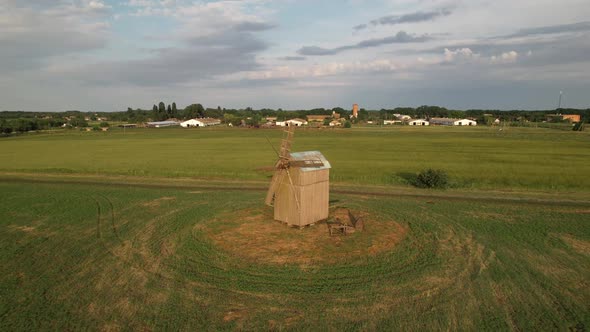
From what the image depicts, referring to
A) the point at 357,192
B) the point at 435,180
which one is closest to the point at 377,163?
the point at 435,180

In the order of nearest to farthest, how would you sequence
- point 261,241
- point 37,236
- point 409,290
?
point 409,290 → point 261,241 → point 37,236

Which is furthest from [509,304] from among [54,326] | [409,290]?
[54,326]

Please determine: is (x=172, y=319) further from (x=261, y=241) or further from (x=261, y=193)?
(x=261, y=193)

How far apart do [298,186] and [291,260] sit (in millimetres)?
5224

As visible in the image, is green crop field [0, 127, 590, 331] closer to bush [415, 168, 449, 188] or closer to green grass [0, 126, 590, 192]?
bush [415, 168, 449, 188]

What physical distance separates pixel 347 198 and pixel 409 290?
1644 cm

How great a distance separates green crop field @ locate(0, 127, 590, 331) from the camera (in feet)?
42.0

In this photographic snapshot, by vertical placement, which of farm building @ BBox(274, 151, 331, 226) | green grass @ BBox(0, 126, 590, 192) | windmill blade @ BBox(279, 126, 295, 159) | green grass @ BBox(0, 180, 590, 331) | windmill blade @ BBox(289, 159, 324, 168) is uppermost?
windmill blade @ BBox(279, 126, 295, 159)

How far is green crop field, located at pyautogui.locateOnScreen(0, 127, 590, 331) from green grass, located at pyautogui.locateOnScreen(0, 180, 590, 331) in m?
0.07

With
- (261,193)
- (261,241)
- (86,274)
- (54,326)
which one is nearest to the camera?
(54,326)

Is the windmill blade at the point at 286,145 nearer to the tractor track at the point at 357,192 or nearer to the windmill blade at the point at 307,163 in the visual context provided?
the windmill blade at the point at 307,163

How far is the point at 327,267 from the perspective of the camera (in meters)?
16.5

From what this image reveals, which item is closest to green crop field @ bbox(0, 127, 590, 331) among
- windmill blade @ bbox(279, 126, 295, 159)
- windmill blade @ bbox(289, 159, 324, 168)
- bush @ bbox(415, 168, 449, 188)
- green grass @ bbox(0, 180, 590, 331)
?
green grass @ bbox(0, 180, 590, 331)

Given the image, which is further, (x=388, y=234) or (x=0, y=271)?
(x=388, y=234)
